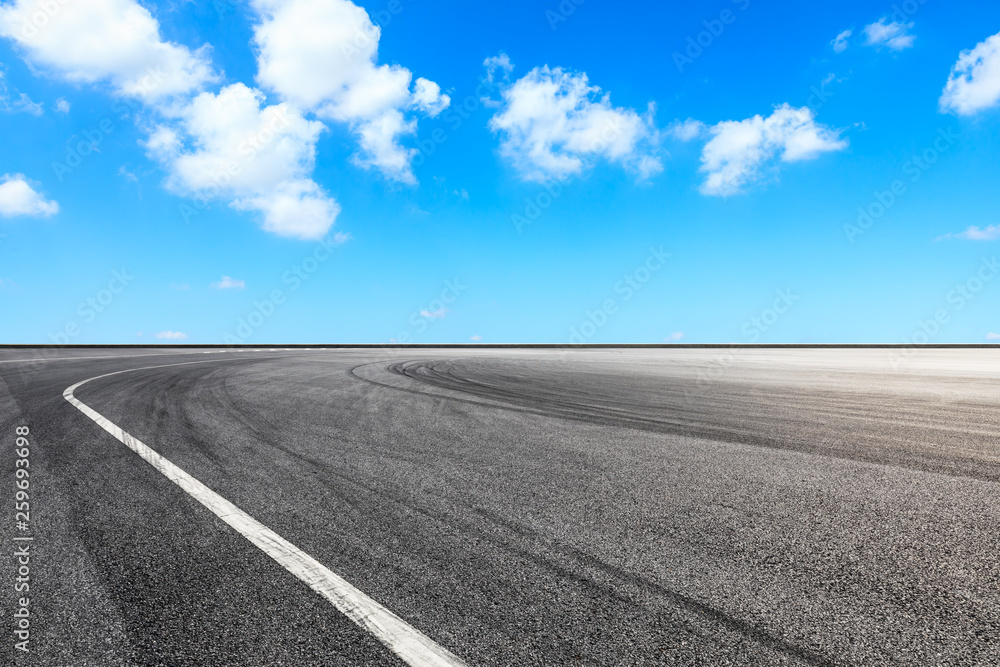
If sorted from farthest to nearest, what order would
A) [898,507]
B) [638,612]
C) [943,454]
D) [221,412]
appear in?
[221,412]
[943,454]
[898,507]
[638,612]

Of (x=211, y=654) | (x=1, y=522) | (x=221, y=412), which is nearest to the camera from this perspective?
(x=211, y=654)

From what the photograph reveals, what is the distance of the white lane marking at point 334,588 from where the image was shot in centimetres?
223

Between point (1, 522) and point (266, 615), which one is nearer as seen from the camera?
point (266, 615)

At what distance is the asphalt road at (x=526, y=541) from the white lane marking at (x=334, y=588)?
0.15 feet

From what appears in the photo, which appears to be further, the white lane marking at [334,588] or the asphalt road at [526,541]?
the asphalt road at [526,541]

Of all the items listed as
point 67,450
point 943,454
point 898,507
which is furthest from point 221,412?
point 943,454

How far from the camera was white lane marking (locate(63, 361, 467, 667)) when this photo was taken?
87.9 inches

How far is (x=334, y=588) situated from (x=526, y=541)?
116cm

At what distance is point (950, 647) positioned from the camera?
7.50ft

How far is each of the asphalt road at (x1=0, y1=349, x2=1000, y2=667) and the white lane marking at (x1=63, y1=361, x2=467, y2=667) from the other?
0.15ft

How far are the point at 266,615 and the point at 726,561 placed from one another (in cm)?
239

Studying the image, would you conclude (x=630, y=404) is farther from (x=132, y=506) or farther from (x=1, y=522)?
(x=1, y=522)

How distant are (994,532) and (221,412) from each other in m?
8.79

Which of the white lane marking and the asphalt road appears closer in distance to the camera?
the white lane marking
